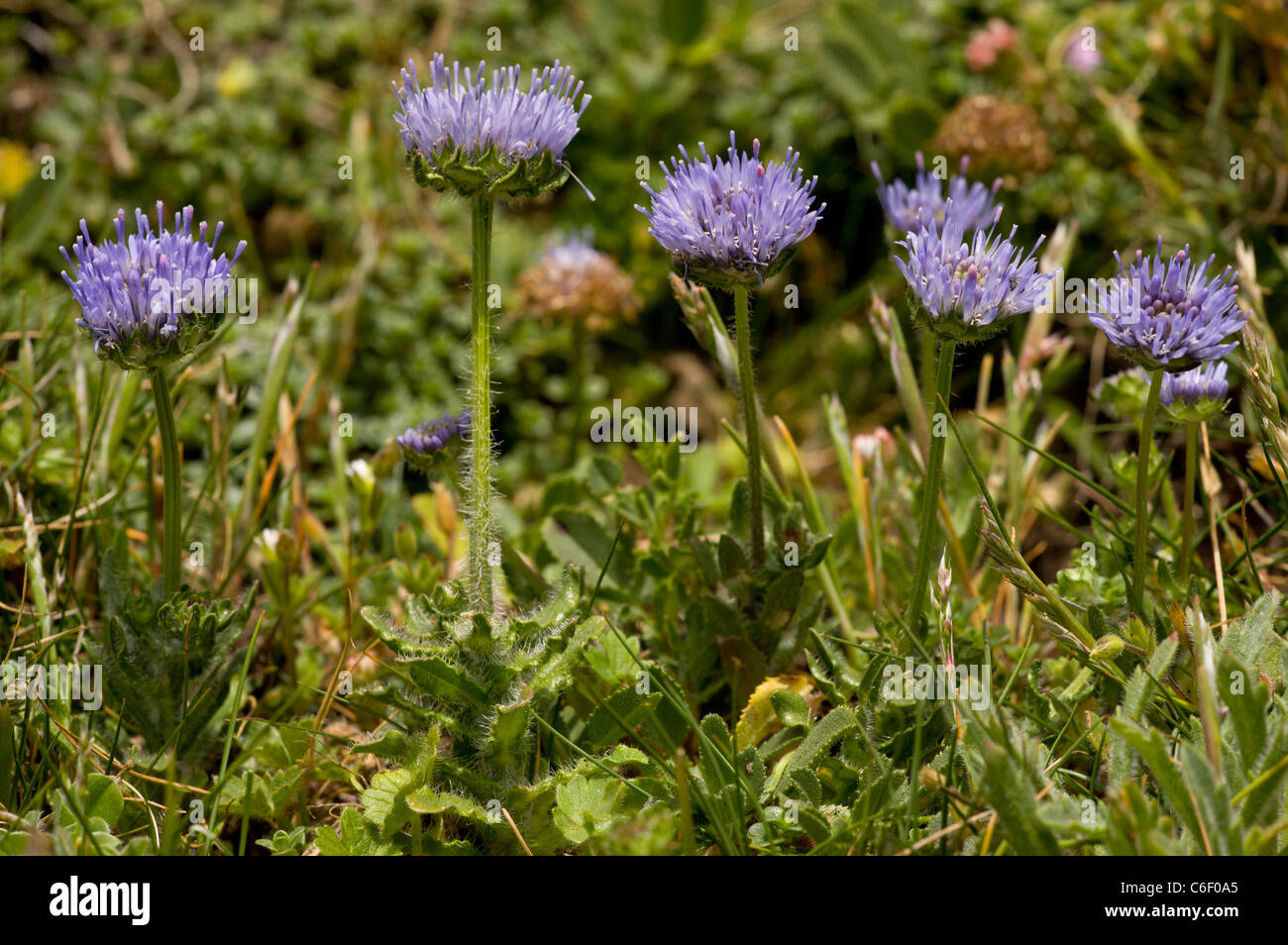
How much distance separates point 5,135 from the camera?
457 cm

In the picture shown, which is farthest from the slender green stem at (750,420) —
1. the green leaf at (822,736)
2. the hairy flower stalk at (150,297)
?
the hairy flower stalk at (150,297)

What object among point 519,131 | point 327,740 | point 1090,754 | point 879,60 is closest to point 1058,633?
point 1090,754

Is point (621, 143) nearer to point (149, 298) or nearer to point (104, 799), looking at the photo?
point (149, 298)

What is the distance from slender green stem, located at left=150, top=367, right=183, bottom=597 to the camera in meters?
2.18

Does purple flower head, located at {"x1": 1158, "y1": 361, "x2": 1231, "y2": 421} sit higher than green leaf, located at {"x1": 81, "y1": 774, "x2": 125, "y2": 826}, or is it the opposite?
purple flower head, located at {"x1": 1158, "y1": 361, "x2": 1231, "y2": 421}

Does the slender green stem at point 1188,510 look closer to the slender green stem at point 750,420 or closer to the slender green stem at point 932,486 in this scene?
the slender green stem at point 932,486

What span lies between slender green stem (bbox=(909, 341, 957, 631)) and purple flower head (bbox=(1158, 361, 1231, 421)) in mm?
507

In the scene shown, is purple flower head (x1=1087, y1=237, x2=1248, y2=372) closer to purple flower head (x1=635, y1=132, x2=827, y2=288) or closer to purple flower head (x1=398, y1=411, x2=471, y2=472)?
purple flower head (x1=635, y1=132, x2=827, y2=288)

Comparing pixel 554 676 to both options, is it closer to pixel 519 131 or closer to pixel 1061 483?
pixel 519 131

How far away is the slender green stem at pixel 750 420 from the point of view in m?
2.23

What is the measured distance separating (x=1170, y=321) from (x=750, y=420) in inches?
31.4

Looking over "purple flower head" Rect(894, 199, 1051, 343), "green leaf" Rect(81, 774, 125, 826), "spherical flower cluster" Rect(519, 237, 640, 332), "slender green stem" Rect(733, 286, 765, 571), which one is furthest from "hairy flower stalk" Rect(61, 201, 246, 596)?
"spherical flower cluster" Rect(519, 237, 640, 332)

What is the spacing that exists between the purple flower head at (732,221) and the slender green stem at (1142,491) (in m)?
0.71

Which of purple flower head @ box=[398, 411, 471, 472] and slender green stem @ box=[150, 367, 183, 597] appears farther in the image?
purple flower head @ box=[398, 411, 471, 472]
